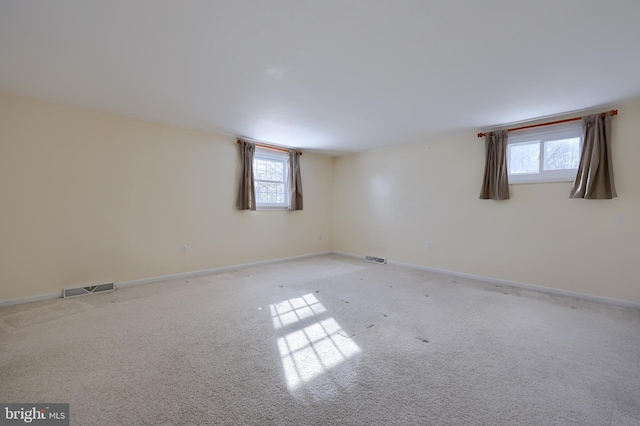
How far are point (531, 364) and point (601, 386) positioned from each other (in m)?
0.34

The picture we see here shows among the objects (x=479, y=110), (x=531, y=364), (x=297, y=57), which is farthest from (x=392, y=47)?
(x=531, y=364)

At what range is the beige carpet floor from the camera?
1.41 meters

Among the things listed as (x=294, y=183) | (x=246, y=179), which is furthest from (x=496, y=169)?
(x=246, y=179)

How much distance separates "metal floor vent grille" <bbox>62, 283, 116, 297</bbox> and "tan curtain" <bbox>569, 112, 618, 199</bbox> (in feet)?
19.1

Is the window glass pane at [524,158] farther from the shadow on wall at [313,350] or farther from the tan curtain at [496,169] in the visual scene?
the shadow on wall at [313,350]

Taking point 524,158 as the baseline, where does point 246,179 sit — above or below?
below

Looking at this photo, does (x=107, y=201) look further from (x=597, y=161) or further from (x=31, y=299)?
(x=597, y=161)

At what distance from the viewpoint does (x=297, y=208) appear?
5.27 metres

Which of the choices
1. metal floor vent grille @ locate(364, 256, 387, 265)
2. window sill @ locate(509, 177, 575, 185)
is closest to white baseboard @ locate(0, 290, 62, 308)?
metal floor vent grille @ locate(364, 256, 387, 265)

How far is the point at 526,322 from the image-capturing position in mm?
2525

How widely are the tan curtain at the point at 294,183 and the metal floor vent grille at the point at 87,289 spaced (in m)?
2.98

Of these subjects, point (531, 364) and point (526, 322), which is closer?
point (531, 364)

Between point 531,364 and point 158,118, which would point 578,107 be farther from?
point 158,118

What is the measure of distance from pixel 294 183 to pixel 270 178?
47 centimetres
